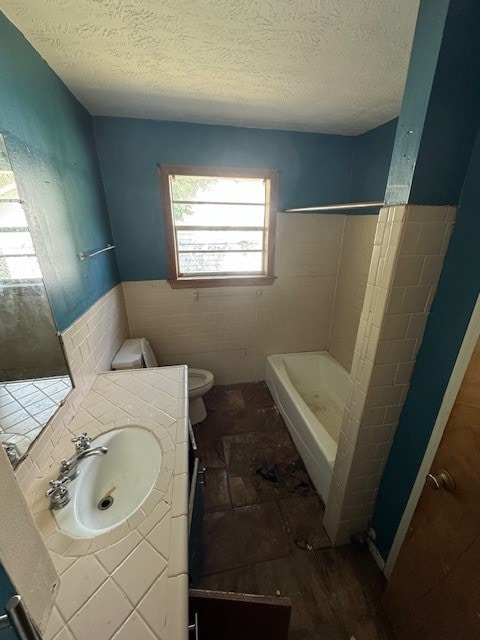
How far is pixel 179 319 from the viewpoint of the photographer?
2490mm

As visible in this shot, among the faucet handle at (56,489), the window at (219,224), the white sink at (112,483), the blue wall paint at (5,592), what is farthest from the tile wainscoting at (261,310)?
the blue wall paint at (5,592)

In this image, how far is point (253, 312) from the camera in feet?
8.55

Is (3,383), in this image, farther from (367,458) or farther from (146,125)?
(146,125)

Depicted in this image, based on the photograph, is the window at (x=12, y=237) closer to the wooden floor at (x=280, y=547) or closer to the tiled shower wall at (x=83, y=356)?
→ the tiled shower wall at (x=83, y=356)

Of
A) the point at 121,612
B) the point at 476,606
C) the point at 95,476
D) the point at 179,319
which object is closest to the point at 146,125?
the point at 179,319

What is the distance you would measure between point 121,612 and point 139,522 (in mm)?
205

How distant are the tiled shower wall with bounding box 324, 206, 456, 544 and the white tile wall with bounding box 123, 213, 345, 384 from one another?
56.8 inches

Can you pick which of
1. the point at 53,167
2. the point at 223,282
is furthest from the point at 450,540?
the point at 53,167

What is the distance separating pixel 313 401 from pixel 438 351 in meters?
1.69

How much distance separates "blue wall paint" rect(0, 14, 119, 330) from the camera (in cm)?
97

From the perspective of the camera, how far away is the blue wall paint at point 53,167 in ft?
3.19

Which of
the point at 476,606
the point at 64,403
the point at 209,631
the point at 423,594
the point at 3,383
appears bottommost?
the point at 423,594

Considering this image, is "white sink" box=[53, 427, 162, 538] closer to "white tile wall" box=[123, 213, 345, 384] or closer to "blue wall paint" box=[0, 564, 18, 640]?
"blue wall paint" box=[0, 564, 18, 640]

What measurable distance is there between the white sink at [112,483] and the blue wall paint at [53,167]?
2.01ft
